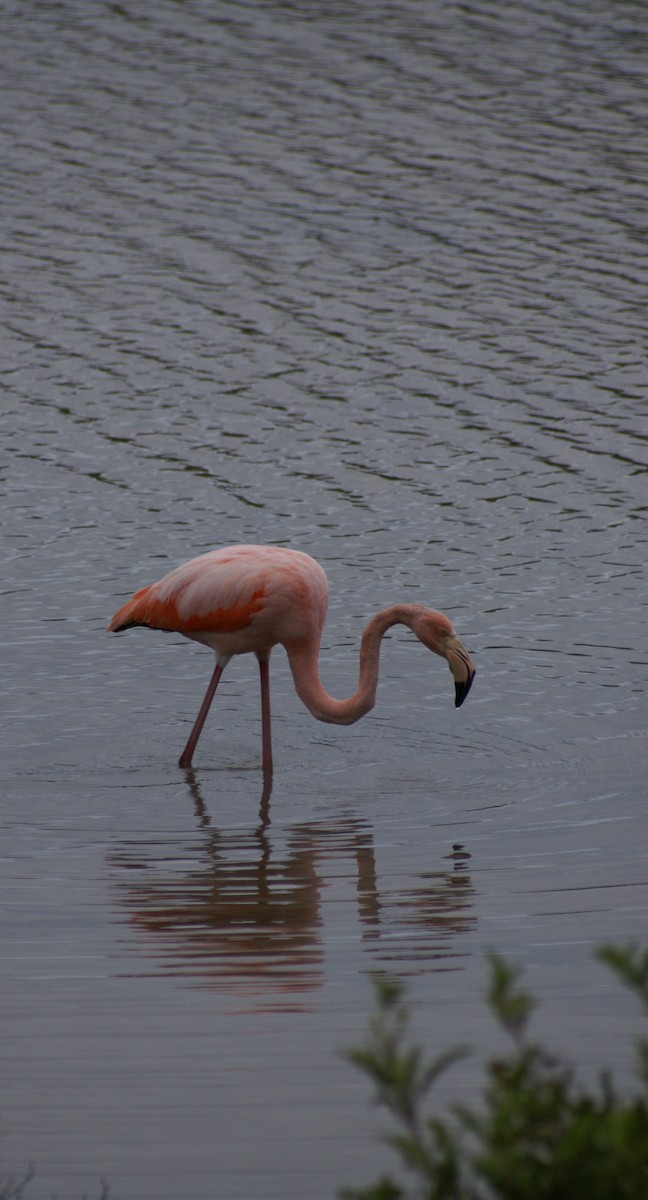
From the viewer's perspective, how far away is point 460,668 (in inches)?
333

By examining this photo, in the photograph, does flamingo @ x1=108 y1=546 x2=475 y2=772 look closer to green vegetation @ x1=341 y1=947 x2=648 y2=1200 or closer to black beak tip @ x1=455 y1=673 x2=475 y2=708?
black beak tip @ x1=455 y1=673 x2=475 y2=708

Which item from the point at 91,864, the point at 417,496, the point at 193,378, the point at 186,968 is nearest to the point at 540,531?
the point at 417,496

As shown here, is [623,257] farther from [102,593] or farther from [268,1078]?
[268,1078]

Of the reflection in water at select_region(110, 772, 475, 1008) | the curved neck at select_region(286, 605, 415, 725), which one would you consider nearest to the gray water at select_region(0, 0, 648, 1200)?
the reflection in water at select_region(110, 772, 475, 1008)

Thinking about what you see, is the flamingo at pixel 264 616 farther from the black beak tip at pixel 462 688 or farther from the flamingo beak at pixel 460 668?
the black beak tip at pixel 462 688

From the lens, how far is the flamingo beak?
845 centimetres

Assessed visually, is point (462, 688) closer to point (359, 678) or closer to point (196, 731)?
point (359, 678)

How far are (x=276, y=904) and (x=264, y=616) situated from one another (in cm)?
203

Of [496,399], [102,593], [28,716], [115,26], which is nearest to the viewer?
[28,716]

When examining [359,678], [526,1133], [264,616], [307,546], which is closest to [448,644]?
[359,678]

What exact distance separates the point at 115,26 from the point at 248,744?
775 inches

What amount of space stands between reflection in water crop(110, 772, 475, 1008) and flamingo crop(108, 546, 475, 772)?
792 millimetres

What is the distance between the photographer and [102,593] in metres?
11.3

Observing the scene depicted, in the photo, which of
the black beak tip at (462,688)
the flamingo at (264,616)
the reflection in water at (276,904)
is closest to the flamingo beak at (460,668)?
the black beak tip at (462,688)
